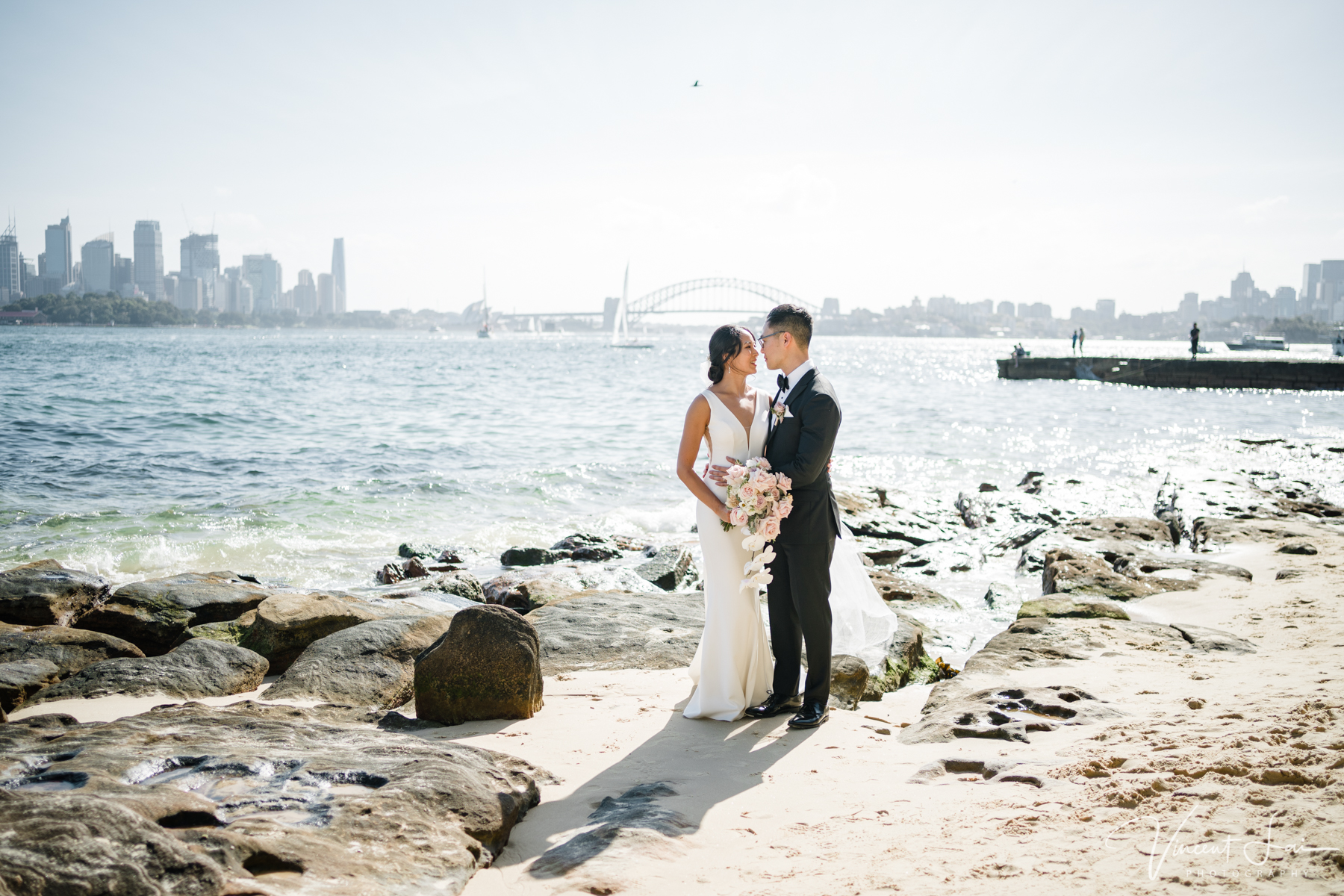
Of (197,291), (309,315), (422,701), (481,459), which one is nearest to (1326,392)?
(481,459)

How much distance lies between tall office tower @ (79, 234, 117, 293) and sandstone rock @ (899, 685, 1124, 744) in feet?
437

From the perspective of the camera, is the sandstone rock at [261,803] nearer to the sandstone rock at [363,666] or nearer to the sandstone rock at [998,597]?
the sandstone rock at [363,666]

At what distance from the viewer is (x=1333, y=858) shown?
7.44 feet

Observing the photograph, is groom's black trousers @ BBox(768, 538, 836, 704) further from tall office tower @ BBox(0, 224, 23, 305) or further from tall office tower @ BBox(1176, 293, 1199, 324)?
tall office tower @ BBox(1176, 293, 1199, 324)

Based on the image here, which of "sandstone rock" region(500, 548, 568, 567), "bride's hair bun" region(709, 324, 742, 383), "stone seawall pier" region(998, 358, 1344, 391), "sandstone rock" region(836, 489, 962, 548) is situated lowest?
"sandstone rock" region(500, 548, 568, 567)

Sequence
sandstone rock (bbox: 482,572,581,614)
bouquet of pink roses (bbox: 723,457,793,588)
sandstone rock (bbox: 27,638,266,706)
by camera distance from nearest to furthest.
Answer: bouquet of pink roses (bbox: 723,457,793,588), sandstone rock (bbox: 27,638,266,706), sandstone rock (bbox: 482,572,581,614)

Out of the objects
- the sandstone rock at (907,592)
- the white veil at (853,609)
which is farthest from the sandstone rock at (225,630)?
the sandstone rock at (907,592)

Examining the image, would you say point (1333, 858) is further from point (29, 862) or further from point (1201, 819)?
point (29, 862)

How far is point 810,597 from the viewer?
171 inches

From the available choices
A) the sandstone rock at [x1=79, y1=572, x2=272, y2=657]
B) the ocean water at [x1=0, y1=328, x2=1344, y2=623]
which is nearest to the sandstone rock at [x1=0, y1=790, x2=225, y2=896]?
the sandstone rock at [x1=79, y1=572, x2=272, y2=657]

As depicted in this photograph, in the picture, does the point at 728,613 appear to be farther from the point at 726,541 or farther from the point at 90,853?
the point at 90,853

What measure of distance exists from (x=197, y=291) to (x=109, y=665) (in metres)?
163

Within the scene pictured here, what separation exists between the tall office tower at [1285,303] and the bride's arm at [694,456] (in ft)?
632

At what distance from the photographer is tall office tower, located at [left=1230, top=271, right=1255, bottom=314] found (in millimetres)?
173750
